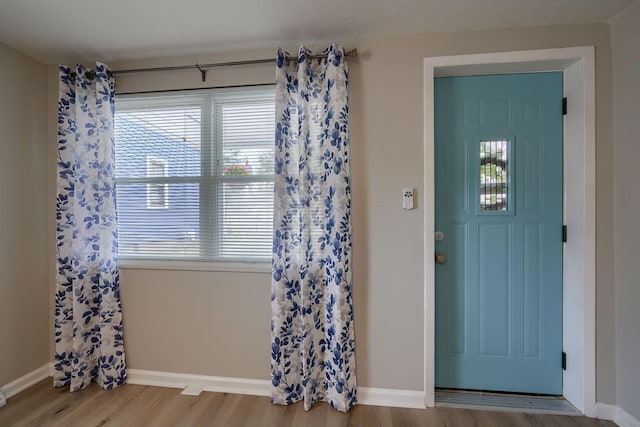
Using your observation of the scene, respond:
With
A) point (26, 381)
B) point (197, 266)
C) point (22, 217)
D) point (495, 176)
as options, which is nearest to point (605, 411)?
point (495, 176)

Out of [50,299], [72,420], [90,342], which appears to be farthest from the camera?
[50,299]

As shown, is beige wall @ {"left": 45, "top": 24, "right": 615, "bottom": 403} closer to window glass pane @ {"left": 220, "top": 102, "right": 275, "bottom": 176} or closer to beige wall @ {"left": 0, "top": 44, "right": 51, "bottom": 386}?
window glass pane @ {"left": 220, "top": 102, "right": 275, "bottom": 176}

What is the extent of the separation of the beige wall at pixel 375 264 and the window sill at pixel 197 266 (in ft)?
0.13

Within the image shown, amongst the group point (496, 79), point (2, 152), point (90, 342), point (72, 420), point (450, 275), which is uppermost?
point (496, 79)

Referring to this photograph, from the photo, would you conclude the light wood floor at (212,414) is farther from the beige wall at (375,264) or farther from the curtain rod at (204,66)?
the curtain rod at (204,66)

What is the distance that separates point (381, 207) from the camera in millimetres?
1695

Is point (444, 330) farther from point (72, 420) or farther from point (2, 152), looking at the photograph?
point (2, 152)

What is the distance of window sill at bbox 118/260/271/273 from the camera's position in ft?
5.95

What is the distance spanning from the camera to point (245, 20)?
5.02 feet

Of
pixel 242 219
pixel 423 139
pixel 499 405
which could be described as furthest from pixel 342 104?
pixel 499 405

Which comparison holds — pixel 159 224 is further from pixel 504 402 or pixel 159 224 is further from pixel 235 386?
pixel 504 402

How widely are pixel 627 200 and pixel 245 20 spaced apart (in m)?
2.43

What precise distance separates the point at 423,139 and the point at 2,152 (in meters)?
2.83

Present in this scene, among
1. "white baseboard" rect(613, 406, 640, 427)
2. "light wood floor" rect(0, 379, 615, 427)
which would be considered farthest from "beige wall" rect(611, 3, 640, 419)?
"light wood floor" rect(0, 379, 615, 427)
